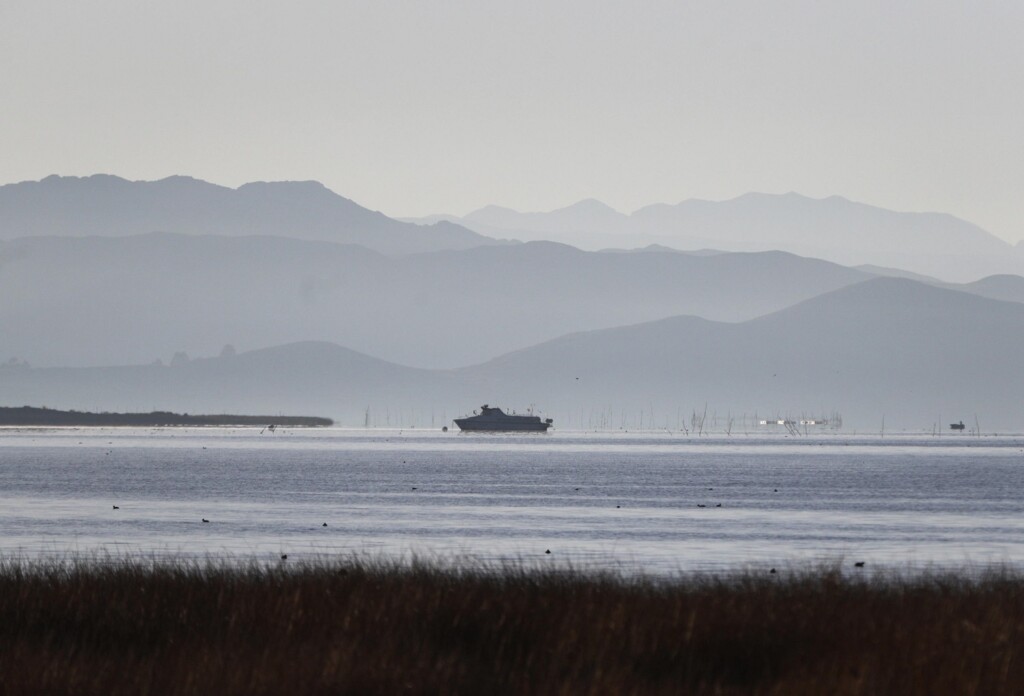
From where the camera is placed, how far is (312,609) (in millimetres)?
27594

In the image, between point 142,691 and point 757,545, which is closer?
point 142,691

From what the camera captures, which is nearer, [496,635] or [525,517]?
[496,635]

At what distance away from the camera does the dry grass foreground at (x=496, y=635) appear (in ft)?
70.7

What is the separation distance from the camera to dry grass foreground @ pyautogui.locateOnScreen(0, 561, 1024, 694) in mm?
21547

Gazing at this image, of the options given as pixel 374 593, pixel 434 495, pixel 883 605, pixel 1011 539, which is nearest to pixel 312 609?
pixel 374 593

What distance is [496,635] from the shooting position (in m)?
25.0

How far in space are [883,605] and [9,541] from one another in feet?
143

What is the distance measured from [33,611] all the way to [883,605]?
16230 millimetres

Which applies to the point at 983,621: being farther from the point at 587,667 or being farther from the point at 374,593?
the point at 374,593

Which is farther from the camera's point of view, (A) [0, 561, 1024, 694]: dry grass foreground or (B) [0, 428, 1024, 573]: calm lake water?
(B) [0, 428, 1024, 573]: calm lake water

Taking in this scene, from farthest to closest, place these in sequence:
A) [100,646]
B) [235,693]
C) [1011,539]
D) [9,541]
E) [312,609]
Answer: [1011,539]
[9,541]
[312,609]
[100,646]
[235,693]

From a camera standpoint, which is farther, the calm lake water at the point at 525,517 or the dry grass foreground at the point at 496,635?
the calm lake water at the point at 525,517

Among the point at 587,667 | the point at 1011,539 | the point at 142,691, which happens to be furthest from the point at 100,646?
the point at 1011,539

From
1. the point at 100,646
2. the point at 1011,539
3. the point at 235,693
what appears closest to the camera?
the point at 235,693
